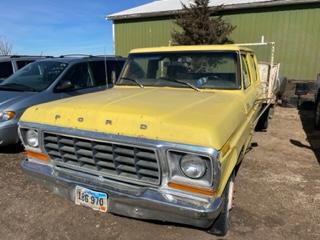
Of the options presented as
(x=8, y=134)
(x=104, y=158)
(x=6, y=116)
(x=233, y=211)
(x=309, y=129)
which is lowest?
(x=309, y=129)

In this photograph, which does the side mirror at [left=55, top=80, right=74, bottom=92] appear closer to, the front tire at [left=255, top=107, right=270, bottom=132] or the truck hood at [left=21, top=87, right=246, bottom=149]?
the truck hood at [left=21, top=87, right=246, bottom=149]

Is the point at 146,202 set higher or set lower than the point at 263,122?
higher

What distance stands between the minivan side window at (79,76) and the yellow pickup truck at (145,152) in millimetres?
3272

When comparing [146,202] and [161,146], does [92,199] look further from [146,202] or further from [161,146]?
[161,146]

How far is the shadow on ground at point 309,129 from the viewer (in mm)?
6657

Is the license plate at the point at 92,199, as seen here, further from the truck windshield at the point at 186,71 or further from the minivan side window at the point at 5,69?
the minivan side window at the point at 5,69

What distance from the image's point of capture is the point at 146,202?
2691mm

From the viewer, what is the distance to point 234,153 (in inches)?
118

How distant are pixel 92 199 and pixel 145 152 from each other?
79 centimetres

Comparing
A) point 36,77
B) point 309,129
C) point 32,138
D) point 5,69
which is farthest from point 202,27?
point 32,138

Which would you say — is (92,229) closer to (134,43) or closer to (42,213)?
(42,213)

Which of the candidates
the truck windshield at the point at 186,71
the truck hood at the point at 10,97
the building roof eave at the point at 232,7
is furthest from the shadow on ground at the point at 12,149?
the building roof eave at the point at 232,7

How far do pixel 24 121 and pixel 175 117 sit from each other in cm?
167

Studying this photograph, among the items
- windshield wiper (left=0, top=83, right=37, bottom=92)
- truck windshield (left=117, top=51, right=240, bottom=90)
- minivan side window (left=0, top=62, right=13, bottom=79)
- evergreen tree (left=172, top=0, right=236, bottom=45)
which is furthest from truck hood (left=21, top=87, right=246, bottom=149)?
evergreen tree (left=172, top=0, right=236, bottom=45)
